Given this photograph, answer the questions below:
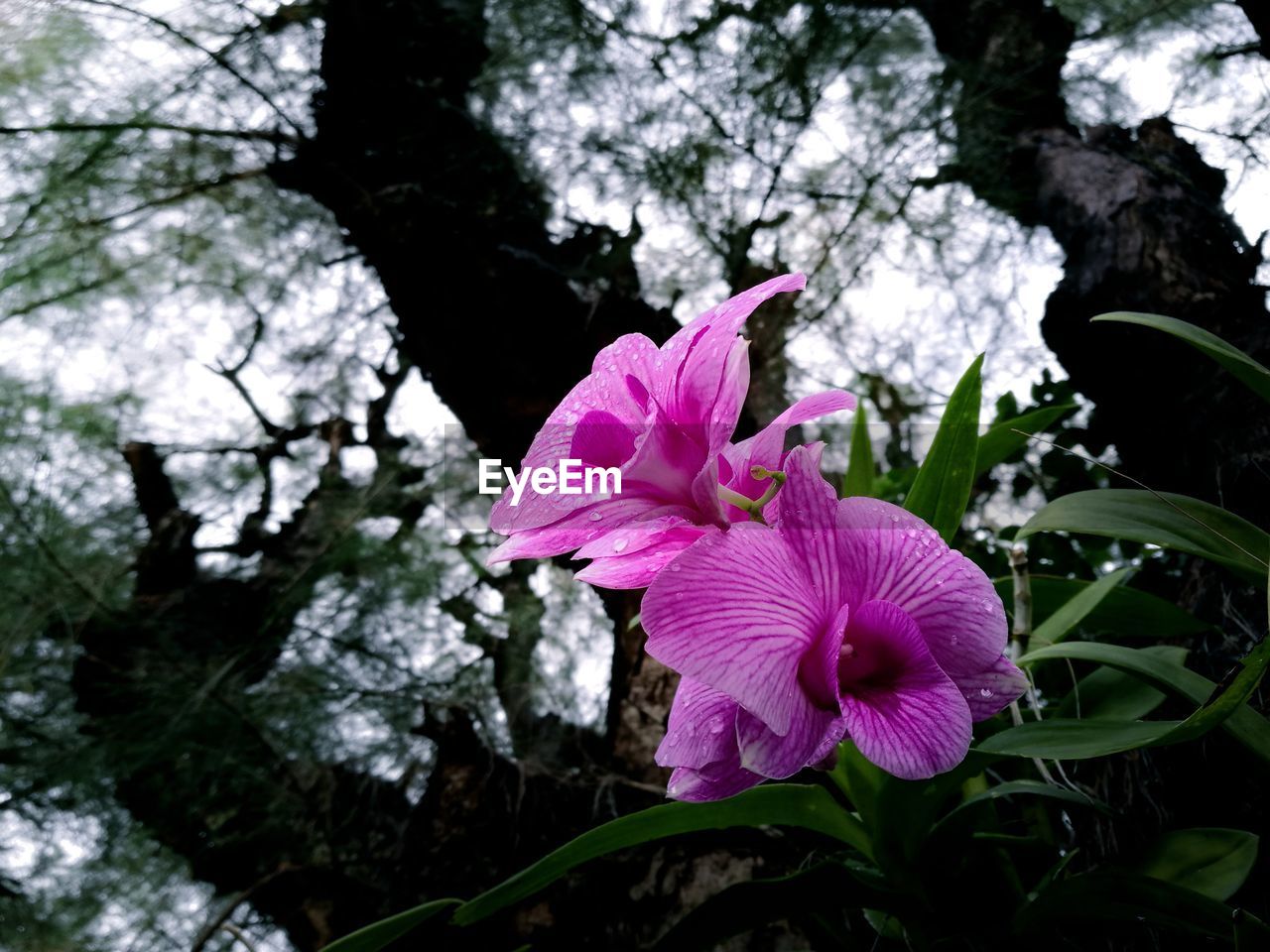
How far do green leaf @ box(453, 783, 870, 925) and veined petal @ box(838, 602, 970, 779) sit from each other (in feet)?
0.75

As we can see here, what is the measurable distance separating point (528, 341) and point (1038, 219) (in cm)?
97

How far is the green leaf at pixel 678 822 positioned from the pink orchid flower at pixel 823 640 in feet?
0.60

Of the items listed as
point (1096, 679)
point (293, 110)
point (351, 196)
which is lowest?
point (1096, 679)

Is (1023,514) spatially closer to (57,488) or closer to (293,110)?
(293,110)

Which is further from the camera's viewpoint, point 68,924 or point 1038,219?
point 1038,219

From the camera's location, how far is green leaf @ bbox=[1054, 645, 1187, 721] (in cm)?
65

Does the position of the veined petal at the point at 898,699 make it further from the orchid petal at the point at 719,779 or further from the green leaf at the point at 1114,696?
the green leaf at the point at 1114,696

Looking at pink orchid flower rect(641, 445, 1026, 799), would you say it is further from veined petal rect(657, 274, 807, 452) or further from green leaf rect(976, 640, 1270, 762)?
green leaf rect(976, 640, 1270, 762)

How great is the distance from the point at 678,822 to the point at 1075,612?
0.37m

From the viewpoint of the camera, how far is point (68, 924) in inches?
49.3

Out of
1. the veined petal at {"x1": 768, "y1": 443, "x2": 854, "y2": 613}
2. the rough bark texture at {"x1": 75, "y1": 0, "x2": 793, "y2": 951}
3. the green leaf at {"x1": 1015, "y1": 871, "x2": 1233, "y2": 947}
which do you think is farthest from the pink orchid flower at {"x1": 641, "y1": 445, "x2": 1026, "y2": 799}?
the rough bark texture at {"x1": 75, "y1": 0, "x2": 793, "y2": 951}

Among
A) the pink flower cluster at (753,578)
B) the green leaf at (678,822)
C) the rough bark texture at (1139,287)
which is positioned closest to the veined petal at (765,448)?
the pink flower cluster at (753,578)

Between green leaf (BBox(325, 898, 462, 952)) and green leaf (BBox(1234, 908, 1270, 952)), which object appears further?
green leaf (BBox(325, 898, 462, 952))

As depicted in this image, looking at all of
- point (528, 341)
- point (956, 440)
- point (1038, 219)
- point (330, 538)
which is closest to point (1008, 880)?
point (956, 440)
